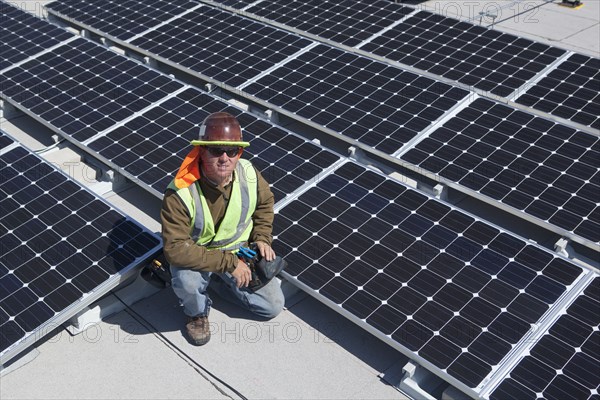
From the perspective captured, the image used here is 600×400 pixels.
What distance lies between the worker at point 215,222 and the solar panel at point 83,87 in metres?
4.25

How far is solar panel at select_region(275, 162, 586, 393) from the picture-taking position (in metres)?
7.20

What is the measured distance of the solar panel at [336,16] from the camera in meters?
14.9

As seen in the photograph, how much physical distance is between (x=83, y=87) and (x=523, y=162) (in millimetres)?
7752

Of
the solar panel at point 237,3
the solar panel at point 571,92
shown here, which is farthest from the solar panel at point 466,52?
the solar panel at point 237,3

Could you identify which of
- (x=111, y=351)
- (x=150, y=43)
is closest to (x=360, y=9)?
(x=150, y=43)

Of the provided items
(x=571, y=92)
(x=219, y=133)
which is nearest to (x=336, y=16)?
(x=571, y=92)

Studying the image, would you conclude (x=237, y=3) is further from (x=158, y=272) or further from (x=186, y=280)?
(x=186, y=280)

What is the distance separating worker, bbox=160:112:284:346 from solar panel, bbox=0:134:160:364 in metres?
0.93

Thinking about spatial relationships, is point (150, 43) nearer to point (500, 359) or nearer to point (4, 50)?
point (4, 50)

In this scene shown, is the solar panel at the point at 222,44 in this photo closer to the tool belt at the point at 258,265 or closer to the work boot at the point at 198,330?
the tool belt at the point at 258,265

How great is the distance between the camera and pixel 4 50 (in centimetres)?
1407

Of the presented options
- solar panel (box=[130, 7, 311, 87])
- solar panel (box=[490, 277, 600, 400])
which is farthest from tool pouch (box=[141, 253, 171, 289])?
solar panel (box=[130, 7, 311, 87])

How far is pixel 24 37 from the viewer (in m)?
14.6

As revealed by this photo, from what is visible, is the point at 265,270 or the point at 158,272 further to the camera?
the point at 158,272
